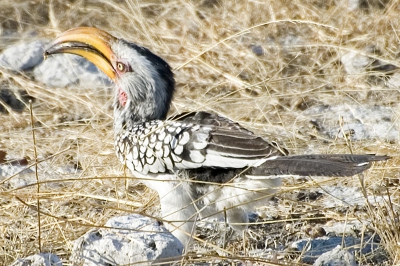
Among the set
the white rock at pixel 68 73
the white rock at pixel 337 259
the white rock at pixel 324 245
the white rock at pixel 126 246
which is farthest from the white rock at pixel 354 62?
the white rock at pixel 126 246

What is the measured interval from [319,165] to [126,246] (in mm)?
666

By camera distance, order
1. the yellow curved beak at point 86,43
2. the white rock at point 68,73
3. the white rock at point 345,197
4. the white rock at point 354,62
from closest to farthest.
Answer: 1. the white rock at point 345,197
2. the yellow curved beak at point 86,43
3. the white rock at point 354,62
4. the white rock at point 68,73

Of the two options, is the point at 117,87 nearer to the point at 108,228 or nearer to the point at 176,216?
the point at 176,216

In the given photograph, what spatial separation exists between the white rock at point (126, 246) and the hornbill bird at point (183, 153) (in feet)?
0.27

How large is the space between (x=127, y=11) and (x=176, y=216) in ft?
11.3

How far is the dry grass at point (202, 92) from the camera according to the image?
3.49 metres

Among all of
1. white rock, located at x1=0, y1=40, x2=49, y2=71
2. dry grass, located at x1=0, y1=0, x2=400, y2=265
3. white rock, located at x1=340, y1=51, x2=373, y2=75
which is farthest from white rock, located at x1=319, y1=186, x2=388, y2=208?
white rock, located at x1=0, y1=40, x2=49, y2=71

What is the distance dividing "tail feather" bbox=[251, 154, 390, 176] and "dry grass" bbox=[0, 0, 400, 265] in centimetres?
25

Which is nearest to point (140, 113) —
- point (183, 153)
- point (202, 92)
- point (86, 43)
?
point (86, 43)

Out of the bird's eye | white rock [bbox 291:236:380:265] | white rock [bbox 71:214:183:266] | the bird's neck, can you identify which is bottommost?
white rock [bbox 291:236:380:265]

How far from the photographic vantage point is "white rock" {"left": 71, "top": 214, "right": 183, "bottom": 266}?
8.64 ft

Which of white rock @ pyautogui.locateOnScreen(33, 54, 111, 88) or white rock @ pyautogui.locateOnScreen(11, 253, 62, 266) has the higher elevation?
white rock @ pyautogui.locateOnScreen(11, 253, 62, 266)

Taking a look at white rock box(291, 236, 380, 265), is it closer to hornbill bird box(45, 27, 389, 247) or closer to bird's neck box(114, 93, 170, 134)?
hornbill bird box(45, 27, 389, 247)

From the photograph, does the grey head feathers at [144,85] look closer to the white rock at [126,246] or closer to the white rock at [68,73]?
the white rock at [126,246]
